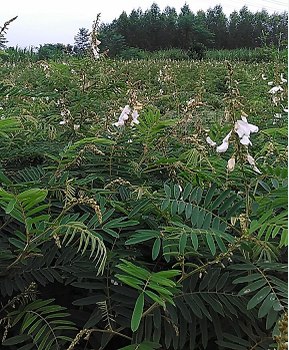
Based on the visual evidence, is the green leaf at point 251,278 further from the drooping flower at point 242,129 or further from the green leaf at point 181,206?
the drooping flower at point 242,129

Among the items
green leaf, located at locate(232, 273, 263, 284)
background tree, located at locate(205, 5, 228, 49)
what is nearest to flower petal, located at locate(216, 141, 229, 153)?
green leaf, located at locate(232, 273, 263, 284)

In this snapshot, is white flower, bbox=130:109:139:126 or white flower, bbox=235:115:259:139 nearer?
white flower, bbox=235:115:259:139

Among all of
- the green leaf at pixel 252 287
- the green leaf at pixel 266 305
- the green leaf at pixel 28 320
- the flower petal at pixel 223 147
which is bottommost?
the green leaf at pixel 28 320

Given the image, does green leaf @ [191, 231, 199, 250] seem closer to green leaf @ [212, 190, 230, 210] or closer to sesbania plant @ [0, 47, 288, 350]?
sesbania plant @ [0, 47, 288, 350]

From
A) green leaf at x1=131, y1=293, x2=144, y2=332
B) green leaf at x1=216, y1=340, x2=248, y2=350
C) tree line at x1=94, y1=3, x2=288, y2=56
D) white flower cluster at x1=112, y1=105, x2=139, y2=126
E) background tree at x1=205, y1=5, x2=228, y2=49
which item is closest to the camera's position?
green leaf at x1=131, y1=293, x2=144, y2=332

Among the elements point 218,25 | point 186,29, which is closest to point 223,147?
point 186,29

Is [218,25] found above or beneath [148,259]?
above

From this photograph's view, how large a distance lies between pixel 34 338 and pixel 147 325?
0.80 ft

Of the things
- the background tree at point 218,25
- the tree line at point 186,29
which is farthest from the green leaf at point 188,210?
the background tree at point 218,25

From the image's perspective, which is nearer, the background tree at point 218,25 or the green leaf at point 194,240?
the green leaf at point 194,240

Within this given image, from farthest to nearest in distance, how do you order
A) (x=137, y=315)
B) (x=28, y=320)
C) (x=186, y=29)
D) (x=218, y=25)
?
(x=218, y=25) < (x=186, y=29) < (x=28, y=320) < (x=137, y=315)

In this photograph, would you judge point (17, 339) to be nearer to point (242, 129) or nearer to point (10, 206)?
point (10, 206)

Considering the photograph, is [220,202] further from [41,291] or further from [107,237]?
[41,291]

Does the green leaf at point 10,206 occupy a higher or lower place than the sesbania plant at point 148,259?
higher
